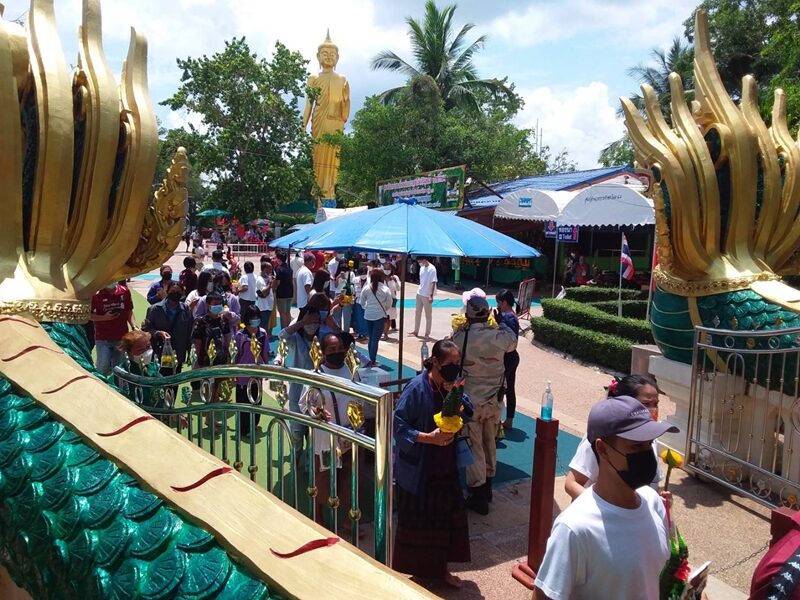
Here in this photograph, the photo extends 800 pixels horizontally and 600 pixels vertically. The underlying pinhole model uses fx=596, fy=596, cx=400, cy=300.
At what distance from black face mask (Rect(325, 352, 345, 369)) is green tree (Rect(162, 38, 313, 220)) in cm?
2315

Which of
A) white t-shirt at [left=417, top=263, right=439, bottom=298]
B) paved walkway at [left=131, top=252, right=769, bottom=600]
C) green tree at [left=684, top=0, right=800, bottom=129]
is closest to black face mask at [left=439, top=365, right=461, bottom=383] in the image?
paved walkway at [left=131, top=252, right=769, bottom=600]

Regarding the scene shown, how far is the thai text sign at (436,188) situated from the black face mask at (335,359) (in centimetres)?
1463

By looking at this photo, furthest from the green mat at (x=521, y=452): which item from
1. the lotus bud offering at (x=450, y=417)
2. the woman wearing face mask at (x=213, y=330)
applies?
the woman wearing face mask at (x=213, y=330)

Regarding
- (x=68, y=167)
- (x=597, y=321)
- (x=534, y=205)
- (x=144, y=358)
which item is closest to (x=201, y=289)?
(x=144, y=358)

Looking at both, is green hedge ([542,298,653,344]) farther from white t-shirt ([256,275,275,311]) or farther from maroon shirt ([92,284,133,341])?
maroon shirt ([92,284,133,341])

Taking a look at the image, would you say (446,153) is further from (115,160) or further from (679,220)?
(115,160)

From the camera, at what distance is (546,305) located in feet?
39.1

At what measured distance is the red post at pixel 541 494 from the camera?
12.4 feet

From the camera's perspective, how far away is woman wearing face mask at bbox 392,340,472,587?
369 centimetres

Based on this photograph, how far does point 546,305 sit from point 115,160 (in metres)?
9.76

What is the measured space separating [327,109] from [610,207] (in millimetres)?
23940

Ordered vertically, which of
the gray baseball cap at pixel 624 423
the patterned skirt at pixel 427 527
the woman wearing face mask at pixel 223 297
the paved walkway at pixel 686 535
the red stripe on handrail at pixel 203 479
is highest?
the gray baseball cap at pixel 624 423

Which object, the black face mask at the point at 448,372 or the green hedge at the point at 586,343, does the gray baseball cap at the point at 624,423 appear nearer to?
the black face mask at the point at 448,372

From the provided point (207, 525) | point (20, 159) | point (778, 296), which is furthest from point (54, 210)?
point (778, 296)
